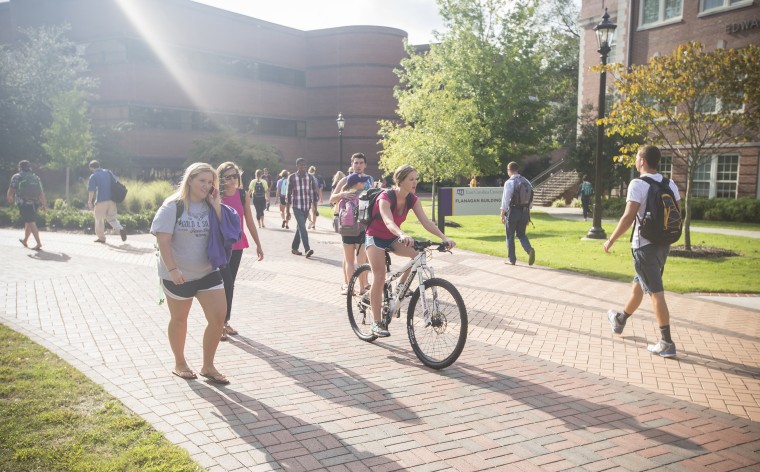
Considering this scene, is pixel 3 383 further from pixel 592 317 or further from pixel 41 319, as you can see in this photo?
pixel 592 317

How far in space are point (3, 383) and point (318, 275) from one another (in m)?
5.86

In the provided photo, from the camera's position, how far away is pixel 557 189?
106 feet

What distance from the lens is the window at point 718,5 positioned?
22994mm

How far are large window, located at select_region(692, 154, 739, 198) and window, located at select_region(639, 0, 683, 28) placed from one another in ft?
21.2

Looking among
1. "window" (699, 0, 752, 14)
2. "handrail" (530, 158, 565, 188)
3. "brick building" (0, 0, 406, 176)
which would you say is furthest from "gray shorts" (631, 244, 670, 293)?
"brick building" (0, 0, 406, 176)

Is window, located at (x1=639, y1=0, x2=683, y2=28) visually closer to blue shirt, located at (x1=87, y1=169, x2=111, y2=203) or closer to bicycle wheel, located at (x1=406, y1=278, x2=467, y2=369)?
blue shirt, located at (x1=87, y1=169, x2=111, y2=203)

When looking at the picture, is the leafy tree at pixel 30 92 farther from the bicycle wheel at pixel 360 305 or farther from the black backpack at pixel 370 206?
the black backpack at pixel 370 206

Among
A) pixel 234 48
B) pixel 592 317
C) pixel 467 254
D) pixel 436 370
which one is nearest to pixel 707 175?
pixel 467 254

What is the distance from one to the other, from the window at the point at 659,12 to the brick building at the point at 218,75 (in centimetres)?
2491

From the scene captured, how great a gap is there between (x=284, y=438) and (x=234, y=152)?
114ft

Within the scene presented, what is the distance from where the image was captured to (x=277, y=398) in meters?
4.57

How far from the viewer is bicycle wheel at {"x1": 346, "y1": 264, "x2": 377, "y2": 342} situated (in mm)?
6199

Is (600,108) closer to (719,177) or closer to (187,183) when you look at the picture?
(719,177)

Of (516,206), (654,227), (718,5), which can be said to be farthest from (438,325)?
(718,5)
